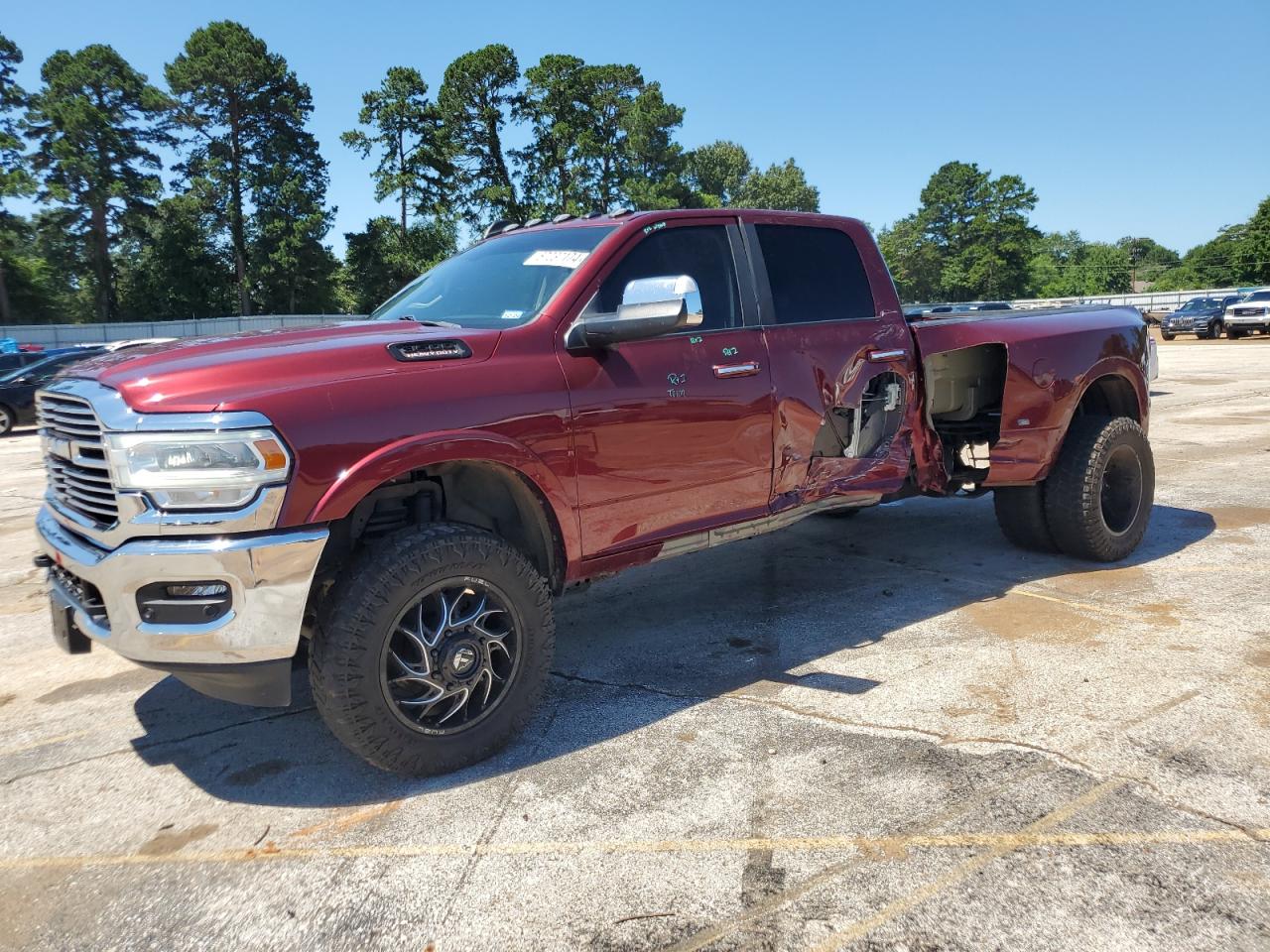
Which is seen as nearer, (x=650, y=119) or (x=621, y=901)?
(x=621, y=901)

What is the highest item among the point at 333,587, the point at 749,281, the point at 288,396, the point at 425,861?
the point at 749,281

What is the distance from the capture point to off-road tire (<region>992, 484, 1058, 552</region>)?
554cm

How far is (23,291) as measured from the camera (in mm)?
49031

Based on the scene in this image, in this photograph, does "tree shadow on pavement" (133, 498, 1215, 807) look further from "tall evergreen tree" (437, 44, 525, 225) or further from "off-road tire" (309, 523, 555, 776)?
"tall evergreen tree" (437, 44, 525, 225)

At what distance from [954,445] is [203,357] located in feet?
13.6

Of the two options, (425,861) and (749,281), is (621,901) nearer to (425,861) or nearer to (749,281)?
(425,861)

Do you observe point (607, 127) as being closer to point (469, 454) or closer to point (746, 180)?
point (746, 180)

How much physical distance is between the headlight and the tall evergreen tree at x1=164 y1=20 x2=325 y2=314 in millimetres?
52211

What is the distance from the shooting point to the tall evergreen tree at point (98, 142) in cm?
4897

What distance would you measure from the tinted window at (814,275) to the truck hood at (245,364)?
1615mm

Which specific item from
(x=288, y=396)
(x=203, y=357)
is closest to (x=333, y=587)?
(x=288, y=396)

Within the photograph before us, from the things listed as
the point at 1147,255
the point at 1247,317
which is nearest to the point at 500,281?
the point at 1247,317

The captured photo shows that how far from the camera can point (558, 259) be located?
3.78 meters

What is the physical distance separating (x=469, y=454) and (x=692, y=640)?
1.86 metres
